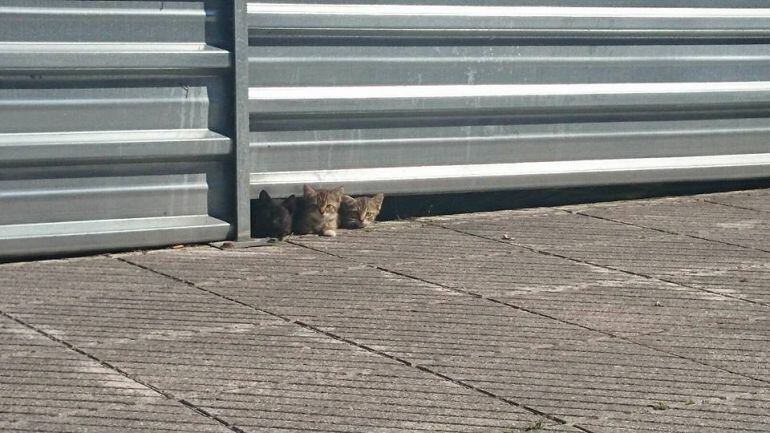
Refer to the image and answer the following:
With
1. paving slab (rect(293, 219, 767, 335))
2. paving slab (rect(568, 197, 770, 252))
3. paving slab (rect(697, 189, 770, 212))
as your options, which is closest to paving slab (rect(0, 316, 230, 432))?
paving slab (rect(293, 219, 767, 335))

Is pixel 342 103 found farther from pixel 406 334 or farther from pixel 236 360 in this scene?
pixel 236 360

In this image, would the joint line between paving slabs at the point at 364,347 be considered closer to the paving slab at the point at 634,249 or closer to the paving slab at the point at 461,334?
the paving slab at the point at 461,334

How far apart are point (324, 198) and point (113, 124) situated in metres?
1.33

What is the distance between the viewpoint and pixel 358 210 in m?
8.45

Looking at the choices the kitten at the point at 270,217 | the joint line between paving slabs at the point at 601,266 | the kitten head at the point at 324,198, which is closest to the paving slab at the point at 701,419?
the joint line between paving slabs at the point at 601,266

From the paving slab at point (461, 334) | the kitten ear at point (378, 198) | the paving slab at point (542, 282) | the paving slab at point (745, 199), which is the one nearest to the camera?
the paving slab at point (461, 334)

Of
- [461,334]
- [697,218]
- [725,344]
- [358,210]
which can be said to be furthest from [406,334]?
[697,218]

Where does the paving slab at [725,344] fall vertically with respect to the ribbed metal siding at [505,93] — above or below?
below

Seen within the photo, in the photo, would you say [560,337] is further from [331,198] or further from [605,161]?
[605,161]

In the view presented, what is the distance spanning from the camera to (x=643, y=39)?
947cm

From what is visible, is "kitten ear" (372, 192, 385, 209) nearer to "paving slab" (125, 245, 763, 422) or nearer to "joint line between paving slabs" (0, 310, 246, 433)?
"paving slab" (125, 245, 763, 422)

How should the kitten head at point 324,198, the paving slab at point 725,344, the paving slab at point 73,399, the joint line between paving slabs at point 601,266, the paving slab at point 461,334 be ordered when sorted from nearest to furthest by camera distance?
1. the paving slab at point 73,399
2. the paving slab at point 461,334
3. the paving slab at point 725,344
4. the joint line between paving slabs at point 601,266
5. the kitten head at point 324,198

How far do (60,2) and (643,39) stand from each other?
406 centimetres

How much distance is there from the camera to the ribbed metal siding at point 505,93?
839cm
